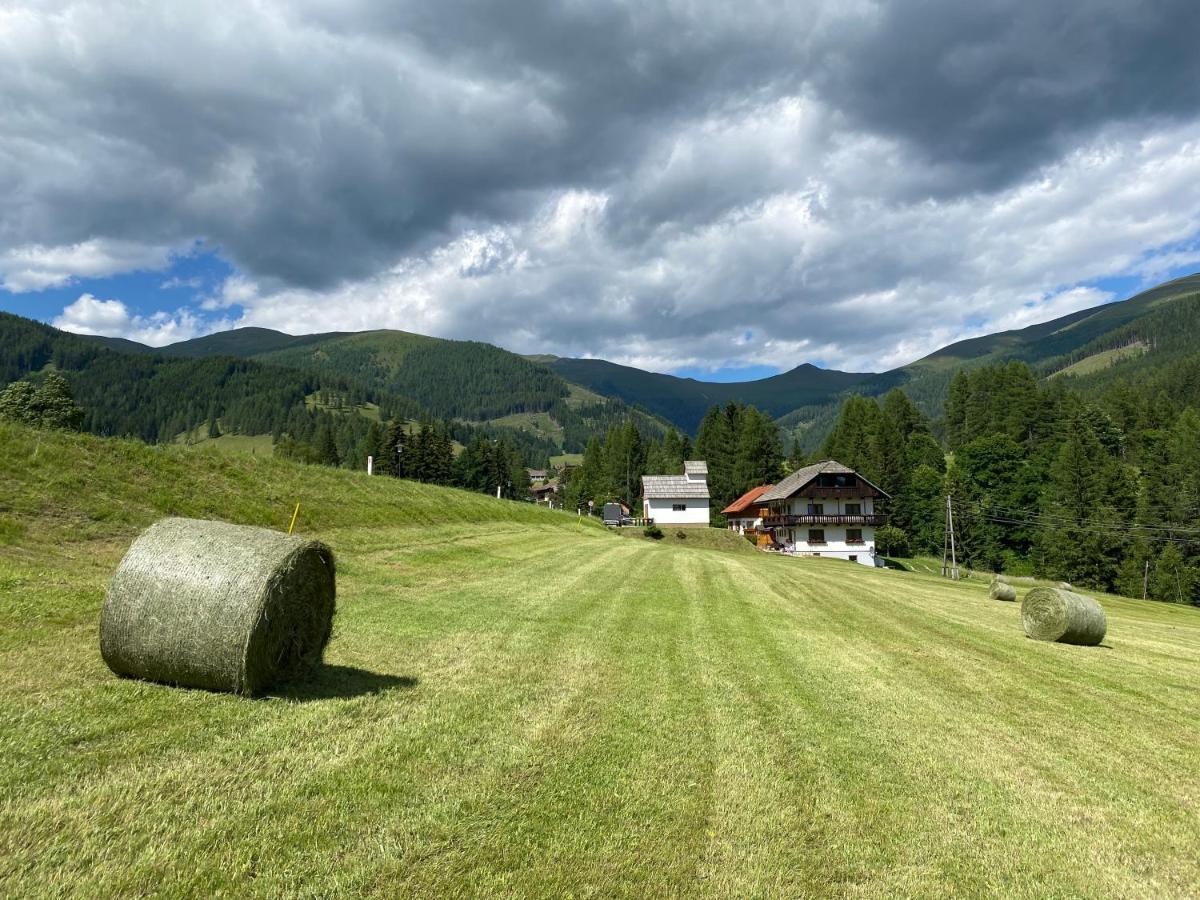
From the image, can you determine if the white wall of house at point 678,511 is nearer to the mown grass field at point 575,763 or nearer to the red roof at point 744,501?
the red roof at point 744,501

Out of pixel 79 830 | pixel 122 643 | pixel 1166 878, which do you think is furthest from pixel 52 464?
pixel 1166 878

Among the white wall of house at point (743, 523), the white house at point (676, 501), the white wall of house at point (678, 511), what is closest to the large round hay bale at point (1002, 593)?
the white wall of house at point (743, 523)

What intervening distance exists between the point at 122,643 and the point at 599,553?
85.8 feet

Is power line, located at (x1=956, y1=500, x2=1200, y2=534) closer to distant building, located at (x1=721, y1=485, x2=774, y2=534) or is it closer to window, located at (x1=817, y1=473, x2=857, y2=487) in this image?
window, located at (x1=817, y1=473, x2=857, y2=487)

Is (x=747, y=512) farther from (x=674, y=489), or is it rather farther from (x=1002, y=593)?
(x=1002, y=593)

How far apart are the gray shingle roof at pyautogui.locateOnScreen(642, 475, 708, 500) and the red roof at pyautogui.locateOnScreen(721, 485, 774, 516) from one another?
523cm

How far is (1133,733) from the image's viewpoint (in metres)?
9.70

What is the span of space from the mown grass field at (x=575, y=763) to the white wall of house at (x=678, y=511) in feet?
230

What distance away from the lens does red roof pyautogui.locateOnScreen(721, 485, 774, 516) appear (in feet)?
280

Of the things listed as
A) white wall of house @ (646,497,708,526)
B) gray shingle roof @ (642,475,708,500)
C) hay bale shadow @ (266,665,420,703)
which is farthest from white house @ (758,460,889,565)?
hay bale shadow @ (266,665,420,703)

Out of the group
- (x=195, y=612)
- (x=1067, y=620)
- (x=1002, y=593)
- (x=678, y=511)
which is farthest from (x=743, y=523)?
(x=195, y=612)

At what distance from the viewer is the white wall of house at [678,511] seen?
8556 centimetres

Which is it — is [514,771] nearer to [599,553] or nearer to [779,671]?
[779,671]

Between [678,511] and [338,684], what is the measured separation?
7871 centimetres
